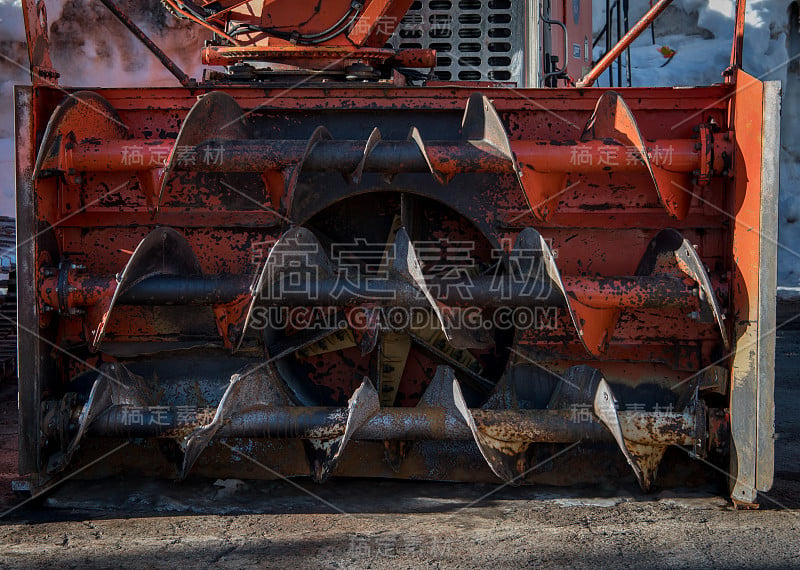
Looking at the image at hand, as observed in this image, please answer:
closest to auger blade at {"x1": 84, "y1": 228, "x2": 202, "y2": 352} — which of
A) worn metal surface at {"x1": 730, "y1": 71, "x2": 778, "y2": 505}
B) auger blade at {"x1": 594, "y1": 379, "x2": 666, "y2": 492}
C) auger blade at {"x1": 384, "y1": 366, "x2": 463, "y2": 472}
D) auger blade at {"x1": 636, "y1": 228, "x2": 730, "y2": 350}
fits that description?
auger blade at {"x1": 384, "y1": 366, "x2": 463, "y2": 472}

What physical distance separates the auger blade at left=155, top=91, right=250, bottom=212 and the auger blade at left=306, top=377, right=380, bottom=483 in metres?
0.95

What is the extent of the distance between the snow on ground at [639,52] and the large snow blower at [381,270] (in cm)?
558

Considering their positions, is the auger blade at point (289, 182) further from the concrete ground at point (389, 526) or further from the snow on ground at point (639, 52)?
the snow on ground at point (639, 52)

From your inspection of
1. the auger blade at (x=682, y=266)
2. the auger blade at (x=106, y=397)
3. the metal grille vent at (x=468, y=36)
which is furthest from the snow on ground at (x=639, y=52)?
the auger blade at (x=106, y=397)

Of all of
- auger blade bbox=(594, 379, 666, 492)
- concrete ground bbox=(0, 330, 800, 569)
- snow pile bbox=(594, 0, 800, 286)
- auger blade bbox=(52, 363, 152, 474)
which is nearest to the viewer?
concrete ground bbox=(0, 330, 800, 569)

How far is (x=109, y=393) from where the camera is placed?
3.24 m

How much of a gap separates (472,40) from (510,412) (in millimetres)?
2148

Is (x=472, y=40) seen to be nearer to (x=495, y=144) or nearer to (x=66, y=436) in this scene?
(x=495, y=144)

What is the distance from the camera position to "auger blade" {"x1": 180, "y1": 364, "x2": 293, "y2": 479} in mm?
3043

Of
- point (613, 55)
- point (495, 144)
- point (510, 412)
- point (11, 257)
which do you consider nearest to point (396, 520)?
point (510, 412)

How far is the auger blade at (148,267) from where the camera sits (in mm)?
3068

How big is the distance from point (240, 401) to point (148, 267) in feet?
1.88

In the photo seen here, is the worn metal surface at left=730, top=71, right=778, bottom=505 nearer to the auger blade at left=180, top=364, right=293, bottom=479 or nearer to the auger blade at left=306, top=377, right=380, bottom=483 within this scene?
the auger blade at left=306, top=377, right=380, bottom=483

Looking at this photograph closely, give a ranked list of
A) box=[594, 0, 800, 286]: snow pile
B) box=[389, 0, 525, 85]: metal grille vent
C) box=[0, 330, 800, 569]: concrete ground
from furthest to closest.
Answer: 1. box=[594, 0, 800, 286]: snow pile
2. box=[389, 0, 525, 85]: metal grille vent
3. box=[0, 330, 800, 569]: concrete ground
